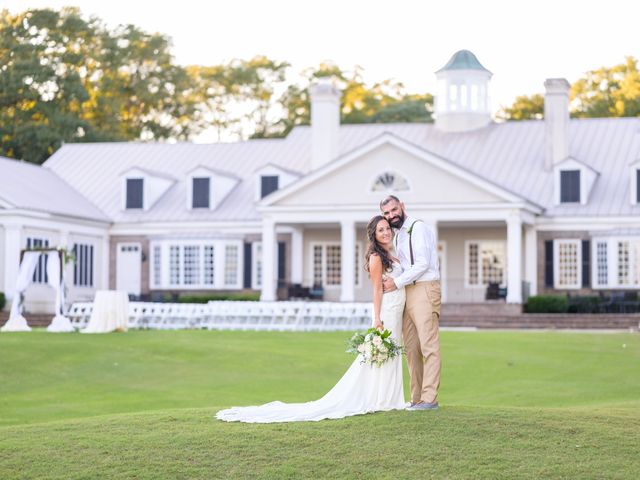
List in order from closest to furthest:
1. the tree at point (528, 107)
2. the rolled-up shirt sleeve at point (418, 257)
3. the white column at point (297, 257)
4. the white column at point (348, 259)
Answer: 1. the rolled-up shirt sleeve at point (418, 257)
2. the white column at point (348, 259)
3. the white column at point (297, 257)
4. the tree at point (528, 107)

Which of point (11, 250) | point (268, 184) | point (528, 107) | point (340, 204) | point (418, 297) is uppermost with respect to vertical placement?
point (528, 107)

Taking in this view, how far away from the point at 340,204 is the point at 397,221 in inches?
1005

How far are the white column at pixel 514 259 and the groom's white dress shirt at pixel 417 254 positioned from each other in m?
23.7

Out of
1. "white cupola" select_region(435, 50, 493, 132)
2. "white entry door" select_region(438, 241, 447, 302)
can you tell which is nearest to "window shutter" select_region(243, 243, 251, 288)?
"white entry door" select_region(438, 241, 447, 302)

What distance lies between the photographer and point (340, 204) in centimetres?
3753

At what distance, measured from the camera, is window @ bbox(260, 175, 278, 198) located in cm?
4153

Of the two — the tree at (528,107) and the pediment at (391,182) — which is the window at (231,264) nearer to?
the pediment at (391,182)

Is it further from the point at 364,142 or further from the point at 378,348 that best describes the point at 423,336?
the point at 364,142

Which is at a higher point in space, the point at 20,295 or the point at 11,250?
the point at 11,250

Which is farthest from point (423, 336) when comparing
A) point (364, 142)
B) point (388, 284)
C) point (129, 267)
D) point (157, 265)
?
point (129, 267)

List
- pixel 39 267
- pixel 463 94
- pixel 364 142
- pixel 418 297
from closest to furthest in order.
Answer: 1. pixel 418 297
2. pixel 39 267
3. pixel 364 142
4. pixel 463 94

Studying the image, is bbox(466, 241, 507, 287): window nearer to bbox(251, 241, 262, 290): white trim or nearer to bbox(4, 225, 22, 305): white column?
bbox(251, 241, 262, 290): white trim

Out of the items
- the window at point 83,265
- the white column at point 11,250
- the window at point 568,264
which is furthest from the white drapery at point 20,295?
the window at point 568,264

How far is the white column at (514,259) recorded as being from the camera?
3544 centimetres
